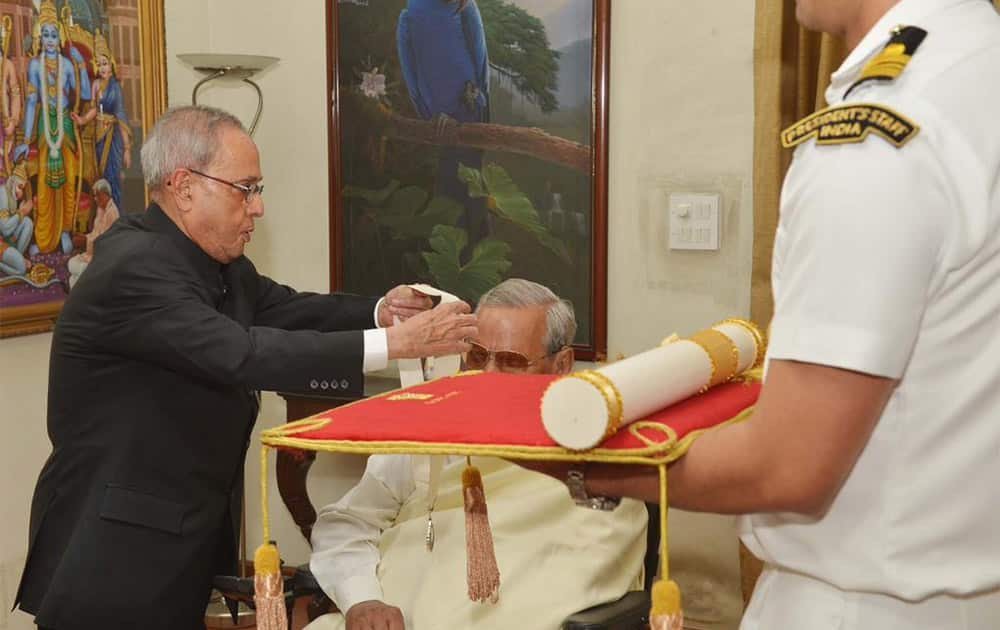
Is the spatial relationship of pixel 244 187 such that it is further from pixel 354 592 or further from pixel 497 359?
pixel 354 592

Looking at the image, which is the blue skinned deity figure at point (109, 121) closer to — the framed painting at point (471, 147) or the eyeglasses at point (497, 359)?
the framed painting at point (471, 147)

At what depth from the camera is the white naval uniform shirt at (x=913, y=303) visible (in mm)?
1093

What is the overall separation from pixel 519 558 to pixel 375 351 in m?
0.58

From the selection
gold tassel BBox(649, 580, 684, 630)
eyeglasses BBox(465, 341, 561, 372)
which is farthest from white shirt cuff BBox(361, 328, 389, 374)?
gold tassel BBox(649, 580, 684, 630)

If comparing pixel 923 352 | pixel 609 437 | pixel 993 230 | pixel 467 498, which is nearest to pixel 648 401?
pixel 609 437

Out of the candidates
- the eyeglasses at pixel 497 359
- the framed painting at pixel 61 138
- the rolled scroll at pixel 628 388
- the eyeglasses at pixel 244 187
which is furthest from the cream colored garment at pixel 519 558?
the framed painting at pixel 61 138

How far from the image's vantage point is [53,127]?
3596mm

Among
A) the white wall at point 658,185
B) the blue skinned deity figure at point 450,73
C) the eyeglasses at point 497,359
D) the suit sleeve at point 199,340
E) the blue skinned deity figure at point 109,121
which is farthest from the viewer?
the blue skinned deity figure at point 450,73

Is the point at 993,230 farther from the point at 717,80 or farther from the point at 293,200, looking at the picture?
the point at 293,200

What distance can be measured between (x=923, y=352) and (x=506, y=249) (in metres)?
2.97

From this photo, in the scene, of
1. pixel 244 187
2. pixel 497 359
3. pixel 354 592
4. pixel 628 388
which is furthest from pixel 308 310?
pixel 628 388

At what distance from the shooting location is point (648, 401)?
1.34 metres

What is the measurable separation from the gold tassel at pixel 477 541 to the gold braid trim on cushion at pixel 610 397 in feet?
2.36

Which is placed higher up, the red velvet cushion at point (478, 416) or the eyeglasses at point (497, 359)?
the red velvet cushion at point (478, 416)
